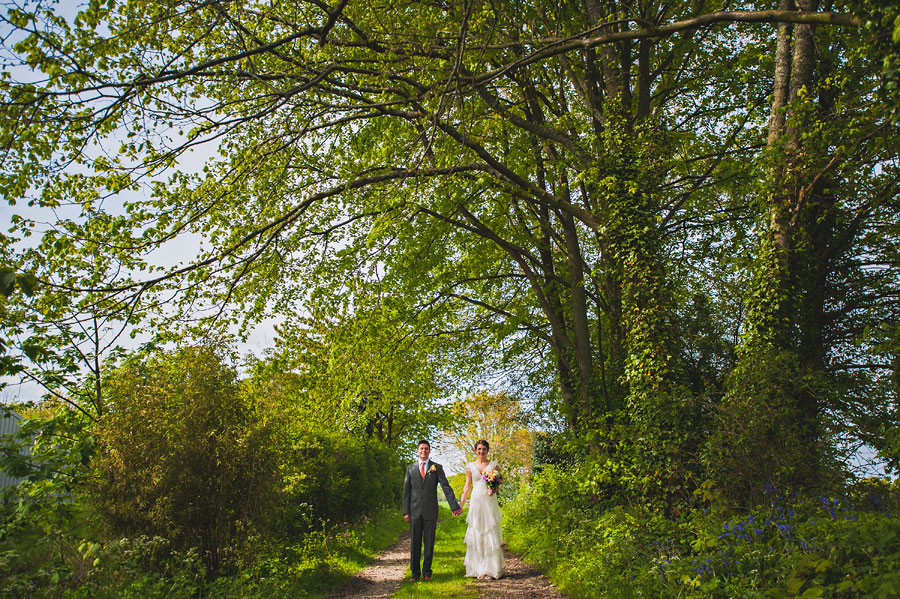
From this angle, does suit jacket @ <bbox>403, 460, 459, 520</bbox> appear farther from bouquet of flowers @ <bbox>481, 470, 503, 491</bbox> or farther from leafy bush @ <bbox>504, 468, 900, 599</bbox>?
leafy bush @ <bbox>504, 468, 900, 599</bbox>

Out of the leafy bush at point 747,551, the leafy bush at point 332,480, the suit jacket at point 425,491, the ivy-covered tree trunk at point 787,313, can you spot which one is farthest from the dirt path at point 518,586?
the leafy bush at point 332,480

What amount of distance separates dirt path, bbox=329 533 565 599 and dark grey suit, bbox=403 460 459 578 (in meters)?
0.56

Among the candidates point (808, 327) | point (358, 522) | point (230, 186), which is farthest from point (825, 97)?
point (358, 522)

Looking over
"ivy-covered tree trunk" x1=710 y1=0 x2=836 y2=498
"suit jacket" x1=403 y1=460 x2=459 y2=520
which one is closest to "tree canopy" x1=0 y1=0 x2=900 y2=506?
"ivy-covered tree trunk" x1=710 y1=0 x2=836 y2=498

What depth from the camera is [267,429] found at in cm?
792

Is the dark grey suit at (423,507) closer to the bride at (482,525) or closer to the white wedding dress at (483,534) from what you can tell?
the bride at (482,525)

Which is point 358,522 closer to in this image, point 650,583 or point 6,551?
point 650,583

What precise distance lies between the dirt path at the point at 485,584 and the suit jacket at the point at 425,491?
114 centimetres

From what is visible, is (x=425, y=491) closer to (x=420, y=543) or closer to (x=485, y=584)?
(x=420, y=543)

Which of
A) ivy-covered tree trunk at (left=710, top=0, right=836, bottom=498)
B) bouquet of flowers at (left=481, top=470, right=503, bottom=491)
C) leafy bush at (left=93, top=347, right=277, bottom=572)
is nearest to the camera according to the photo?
leafy bush at (left=93, top=347, right=277, bottom=572)

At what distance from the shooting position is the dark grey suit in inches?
371

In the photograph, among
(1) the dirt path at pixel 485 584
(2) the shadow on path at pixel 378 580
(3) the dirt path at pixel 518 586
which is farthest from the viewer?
(2) the shadow on path at pixel 378 580

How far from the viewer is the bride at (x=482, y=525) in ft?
31.4

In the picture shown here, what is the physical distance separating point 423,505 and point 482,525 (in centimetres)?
111
